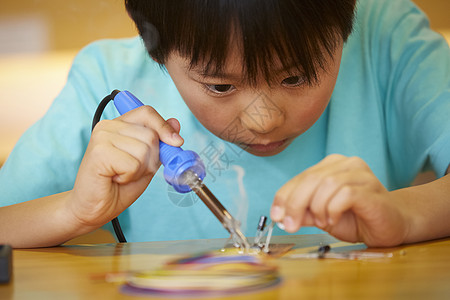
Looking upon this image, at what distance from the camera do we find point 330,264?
34 centimetres

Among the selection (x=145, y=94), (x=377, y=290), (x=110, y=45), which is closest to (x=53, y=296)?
(x=377, y=290)

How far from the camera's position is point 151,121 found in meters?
0.51

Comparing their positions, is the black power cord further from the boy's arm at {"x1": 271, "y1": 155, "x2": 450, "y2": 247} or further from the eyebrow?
the boy's arm at {"x1": 271, "y1": 155, "x2": 450, "y2": 247}

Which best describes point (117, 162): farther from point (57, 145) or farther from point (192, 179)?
point (57, 145)

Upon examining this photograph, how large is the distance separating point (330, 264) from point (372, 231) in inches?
3.1

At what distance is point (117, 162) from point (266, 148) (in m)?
0.19

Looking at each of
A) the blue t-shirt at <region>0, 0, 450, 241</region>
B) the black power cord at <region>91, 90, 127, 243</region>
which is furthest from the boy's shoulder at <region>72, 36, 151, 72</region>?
the black power cord at <region>91, 90, 127, 243</region>

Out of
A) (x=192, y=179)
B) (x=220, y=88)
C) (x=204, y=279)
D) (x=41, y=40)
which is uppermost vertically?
(x=41, y=40)

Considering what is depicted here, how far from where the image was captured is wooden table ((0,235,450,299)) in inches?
10.5

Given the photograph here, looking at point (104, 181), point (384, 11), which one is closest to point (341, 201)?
point (104, 181)

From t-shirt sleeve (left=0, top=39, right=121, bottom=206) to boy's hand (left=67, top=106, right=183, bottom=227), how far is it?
0.15 metres

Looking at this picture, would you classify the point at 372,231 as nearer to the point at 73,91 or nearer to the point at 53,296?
the point at 53,296

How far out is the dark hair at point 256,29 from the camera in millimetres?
419

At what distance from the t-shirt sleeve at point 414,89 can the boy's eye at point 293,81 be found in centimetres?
22
